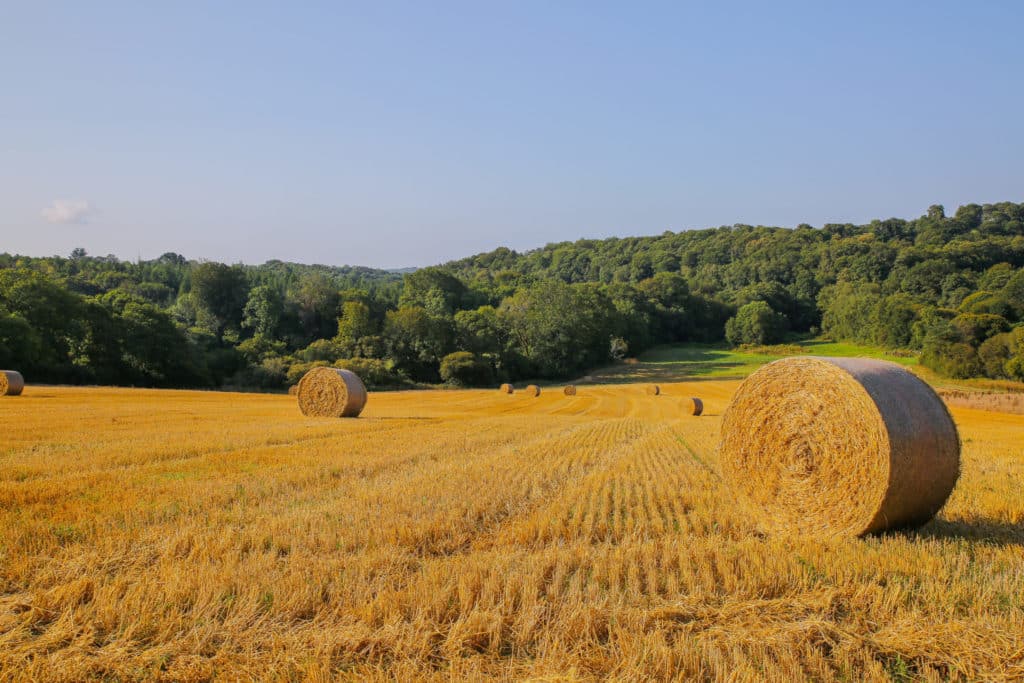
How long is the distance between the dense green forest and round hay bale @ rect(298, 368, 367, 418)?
25.8 metres

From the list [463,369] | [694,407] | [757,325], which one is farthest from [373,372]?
[757,325]

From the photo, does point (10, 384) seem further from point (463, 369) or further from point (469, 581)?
point (463, 369)

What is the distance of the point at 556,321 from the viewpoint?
68500mm

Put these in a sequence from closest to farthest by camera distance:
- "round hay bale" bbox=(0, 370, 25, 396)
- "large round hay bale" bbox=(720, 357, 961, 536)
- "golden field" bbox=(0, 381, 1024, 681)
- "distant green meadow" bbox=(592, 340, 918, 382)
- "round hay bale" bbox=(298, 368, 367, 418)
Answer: "golden field" bbox=(0, 381, 1024, 681) < "large round hay bale" bbox=(720, 357, 961, 536) < "round hay bale" bbox=(298, 368, 367, 418) < "round hay bale" bbox=(0, 370, 25, 396) < "distant green meadow" bbox=(592, 340, 918, 382)

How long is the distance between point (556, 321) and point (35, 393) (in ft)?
154

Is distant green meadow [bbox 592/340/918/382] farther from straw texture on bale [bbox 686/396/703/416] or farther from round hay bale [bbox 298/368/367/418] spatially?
round hay bale [bbox 298/368/367/418]

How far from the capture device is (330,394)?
23.5 meters

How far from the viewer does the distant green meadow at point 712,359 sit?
6397cm

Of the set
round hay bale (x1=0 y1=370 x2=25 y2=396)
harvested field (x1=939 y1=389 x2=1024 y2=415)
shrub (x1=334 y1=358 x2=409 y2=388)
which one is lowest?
harvested field (x1=939 y1=389 x2=1024 y2=415)

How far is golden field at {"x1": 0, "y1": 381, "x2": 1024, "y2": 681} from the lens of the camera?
13.7 feet

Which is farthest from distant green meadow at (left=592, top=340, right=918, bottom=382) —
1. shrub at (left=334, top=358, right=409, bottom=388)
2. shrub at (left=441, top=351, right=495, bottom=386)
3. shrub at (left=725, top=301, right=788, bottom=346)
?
shrub at (left=334, top=358, right=409, bottom=388)

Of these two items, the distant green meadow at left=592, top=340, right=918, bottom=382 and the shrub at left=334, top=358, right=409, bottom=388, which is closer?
the shrub at left=334, top=358, right=409, bottom=388

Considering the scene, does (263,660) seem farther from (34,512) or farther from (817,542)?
(817,542)

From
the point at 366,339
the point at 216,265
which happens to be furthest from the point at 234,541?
the point at 216,265
